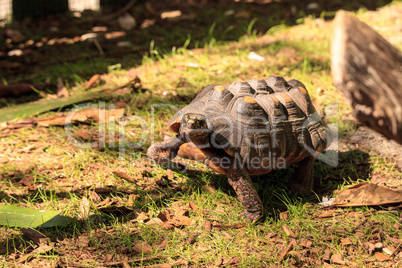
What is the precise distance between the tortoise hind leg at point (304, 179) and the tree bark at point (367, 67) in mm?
1671

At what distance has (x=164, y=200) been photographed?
3.16 m

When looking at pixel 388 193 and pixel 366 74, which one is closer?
pixel 366 74

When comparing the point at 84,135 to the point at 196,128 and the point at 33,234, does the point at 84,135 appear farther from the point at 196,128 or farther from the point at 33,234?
the point at 196,128

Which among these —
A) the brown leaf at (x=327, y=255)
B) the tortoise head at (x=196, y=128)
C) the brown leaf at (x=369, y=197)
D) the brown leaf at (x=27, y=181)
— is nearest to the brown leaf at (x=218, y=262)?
the brown leaf at (x=327, y=255)

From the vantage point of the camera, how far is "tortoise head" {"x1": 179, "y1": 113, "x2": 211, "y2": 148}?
2.82m

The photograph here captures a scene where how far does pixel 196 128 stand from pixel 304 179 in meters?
0.98

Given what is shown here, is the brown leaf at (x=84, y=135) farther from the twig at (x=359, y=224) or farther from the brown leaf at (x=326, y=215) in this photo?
the twig at (x=359, y=224)

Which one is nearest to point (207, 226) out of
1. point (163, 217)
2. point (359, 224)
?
point (163, 217)

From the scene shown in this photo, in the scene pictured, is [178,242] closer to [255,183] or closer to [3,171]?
[255,183]

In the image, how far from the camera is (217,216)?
299cm

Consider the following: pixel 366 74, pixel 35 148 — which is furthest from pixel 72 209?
pixel 366 74

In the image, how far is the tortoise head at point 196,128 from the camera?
282 cm

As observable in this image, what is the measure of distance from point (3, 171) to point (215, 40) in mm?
3324

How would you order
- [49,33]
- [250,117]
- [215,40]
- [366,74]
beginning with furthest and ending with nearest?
1. [49,33]
2. [215,40]
3. [250,117]
4. [366,74]
